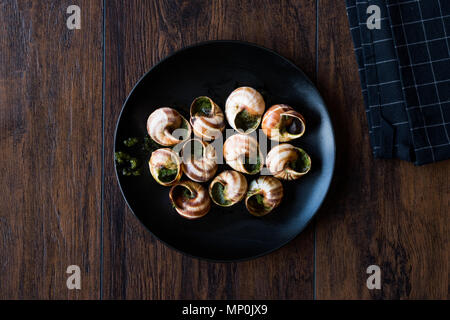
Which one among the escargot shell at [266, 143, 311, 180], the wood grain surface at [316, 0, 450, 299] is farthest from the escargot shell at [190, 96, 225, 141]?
the wood grain surface at [316, 0, 450, 299]

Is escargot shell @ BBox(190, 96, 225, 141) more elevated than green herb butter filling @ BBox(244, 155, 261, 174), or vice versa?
escargot shell @ BBox(190, 96, 225, 141)

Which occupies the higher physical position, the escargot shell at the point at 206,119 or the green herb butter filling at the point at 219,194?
the escargot shell at the point at 206,119

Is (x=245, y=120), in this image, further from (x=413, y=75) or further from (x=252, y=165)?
(x=413, y=75)

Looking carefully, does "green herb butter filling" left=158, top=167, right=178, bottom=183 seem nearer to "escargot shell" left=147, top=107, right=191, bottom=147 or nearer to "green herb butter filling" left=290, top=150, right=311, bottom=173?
"escargot shell" left=147, top=107, right=191, bottom=147

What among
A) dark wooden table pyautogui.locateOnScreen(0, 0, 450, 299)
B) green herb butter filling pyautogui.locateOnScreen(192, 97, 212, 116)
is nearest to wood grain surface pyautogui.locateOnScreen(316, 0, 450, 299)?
dark wooden table pyautogui.locateOnScreen(0, 0, 450, 299)

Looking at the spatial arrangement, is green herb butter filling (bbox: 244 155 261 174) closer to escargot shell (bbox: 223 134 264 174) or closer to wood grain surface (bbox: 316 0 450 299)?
escargot shell (bbox: 223 134 264 174)

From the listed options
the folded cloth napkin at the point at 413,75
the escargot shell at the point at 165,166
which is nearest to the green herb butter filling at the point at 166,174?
the escargot shell at the point at 165,166

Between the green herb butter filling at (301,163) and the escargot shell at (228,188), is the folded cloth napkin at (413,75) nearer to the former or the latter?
the green herb butter filling at (301,163)
